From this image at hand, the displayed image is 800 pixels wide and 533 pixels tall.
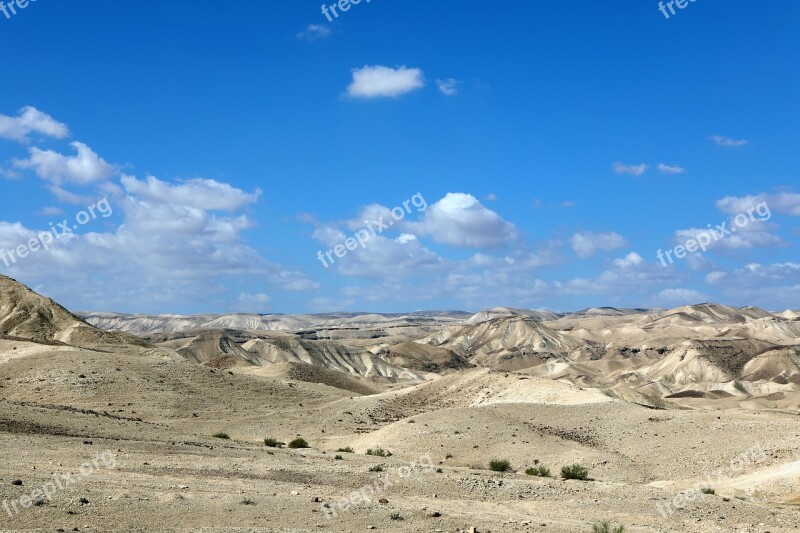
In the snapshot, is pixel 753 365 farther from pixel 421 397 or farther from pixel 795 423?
pixel 795 423

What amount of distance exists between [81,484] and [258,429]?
21.3 metres

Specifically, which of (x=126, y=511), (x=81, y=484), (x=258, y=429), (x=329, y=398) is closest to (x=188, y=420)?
(x=258, y=429)

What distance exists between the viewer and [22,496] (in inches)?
530
